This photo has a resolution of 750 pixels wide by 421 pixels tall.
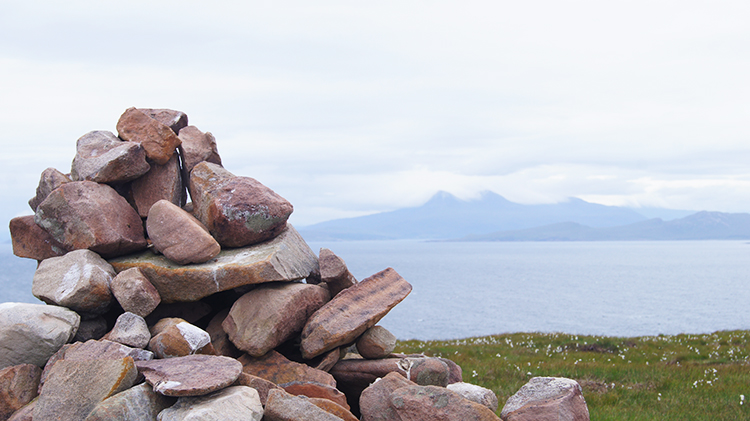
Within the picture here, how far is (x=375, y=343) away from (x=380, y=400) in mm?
→ 1659

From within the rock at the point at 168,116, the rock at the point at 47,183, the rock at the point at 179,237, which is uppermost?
the rock at the point at 168,116

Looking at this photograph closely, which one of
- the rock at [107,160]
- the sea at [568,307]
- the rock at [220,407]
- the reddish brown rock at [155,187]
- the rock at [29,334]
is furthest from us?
the sea at [568,307]

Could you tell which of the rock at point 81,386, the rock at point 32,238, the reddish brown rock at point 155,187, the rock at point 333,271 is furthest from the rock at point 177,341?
the rock at point 32,238

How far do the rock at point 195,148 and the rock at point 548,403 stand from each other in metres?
7.21

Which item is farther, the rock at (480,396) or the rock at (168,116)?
the rock at (168,116)

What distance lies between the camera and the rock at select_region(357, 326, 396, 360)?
8.82 meters

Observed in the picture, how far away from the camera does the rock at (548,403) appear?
6742mm

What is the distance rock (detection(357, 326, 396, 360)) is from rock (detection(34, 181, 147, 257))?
4.33 meters

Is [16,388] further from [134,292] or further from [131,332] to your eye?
[134,292]

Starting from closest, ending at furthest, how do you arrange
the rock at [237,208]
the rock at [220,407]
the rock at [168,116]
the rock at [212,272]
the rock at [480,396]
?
the rock at [220,407], the rock at [480,396], the rock at [212,272], the rock at [237,208], the rock at [168,116]

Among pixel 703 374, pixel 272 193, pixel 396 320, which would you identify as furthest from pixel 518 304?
pixel 272 193

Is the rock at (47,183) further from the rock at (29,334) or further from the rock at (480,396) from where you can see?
the rock at (480,396)

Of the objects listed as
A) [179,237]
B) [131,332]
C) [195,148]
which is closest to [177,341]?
[131,332]

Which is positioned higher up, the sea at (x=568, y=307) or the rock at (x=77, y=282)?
the rock at (x=77, y=282)
